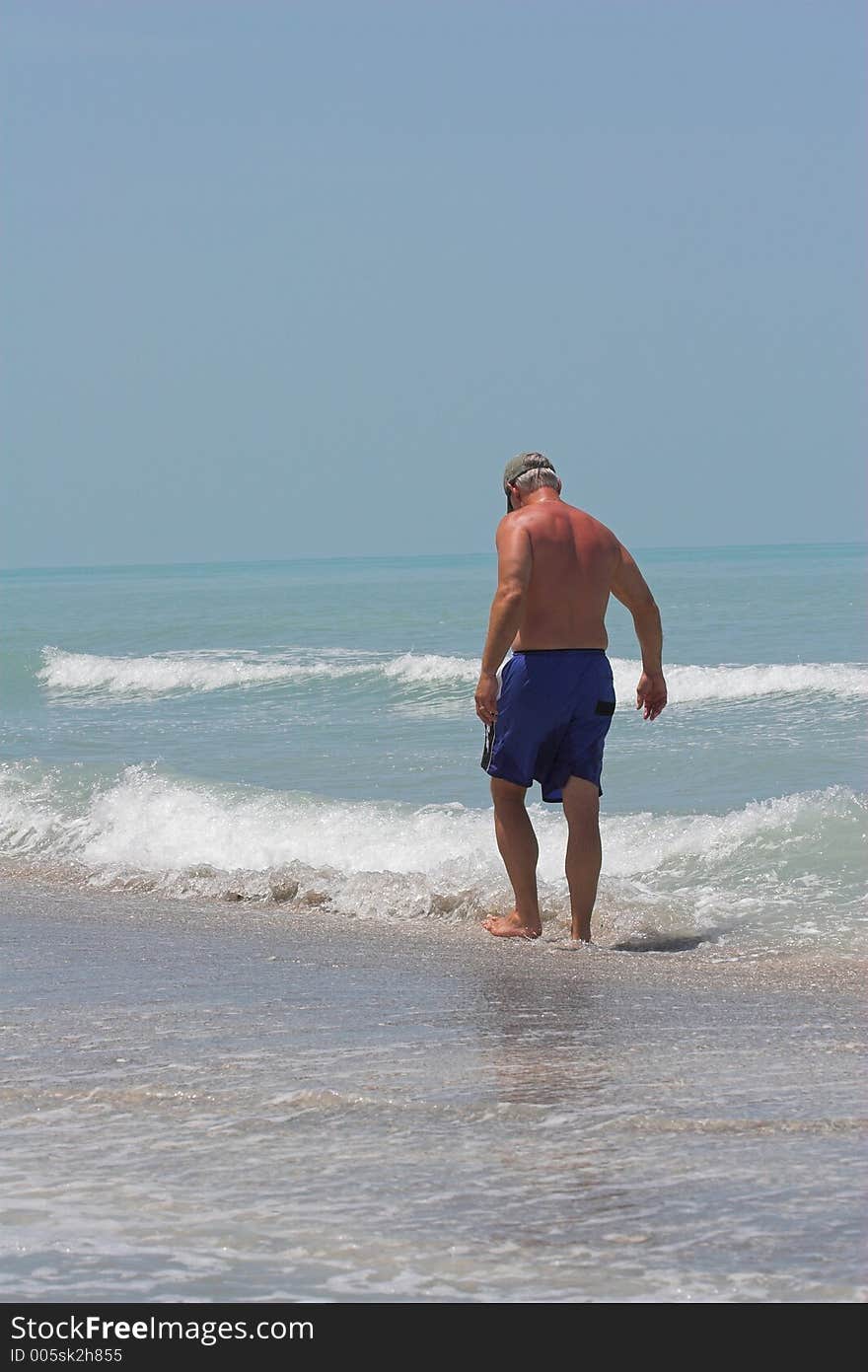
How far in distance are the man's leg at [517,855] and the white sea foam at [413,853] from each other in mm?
342

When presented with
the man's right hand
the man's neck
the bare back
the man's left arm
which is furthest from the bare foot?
the man's neck

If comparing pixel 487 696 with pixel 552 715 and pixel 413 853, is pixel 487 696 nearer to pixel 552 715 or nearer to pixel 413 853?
pixel 552 715

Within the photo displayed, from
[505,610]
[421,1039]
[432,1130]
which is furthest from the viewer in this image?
[505,610]

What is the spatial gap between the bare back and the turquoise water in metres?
1.09

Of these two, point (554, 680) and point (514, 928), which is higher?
point (554, 680)

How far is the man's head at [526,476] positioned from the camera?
5426 mm

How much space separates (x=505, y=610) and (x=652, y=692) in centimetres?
67

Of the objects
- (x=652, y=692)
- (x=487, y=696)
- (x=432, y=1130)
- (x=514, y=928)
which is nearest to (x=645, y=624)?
(x=652, y=692)

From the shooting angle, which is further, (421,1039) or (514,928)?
(514,928)

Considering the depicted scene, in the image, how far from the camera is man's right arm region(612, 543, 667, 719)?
5.32 meters

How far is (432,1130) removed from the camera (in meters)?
2.90

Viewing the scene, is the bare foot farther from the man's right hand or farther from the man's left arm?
the man's right hand

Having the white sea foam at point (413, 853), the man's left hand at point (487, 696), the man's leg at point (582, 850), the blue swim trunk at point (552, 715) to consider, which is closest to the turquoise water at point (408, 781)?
the white sea foam at point (413, 853)
